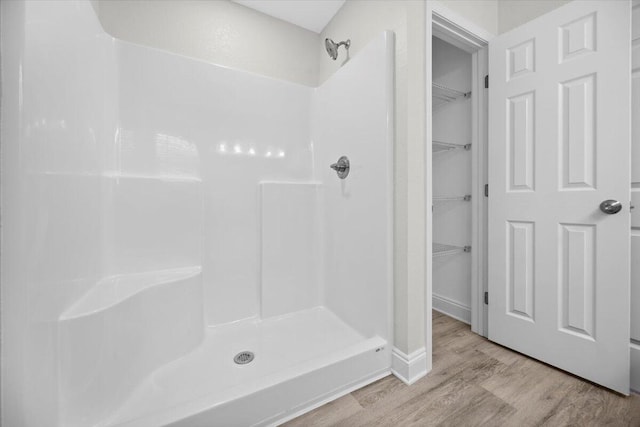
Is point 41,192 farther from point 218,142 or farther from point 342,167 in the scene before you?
point 342,167

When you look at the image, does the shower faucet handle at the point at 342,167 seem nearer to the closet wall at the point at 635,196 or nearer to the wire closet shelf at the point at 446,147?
the wire closet shelf at the point at 446,147

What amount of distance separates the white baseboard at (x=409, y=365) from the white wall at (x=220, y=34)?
1.99m

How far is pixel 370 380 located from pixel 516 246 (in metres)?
1.12

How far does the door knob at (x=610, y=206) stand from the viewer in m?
1.10

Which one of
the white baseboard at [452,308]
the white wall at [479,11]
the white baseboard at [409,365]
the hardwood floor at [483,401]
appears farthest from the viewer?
the white baseboard at [452,308]

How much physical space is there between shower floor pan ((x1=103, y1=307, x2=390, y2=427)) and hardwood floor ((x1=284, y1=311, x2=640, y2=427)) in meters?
0.09

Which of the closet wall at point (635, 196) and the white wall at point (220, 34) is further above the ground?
the white wall at point (220, 34)

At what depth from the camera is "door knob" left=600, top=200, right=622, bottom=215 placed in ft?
3.60

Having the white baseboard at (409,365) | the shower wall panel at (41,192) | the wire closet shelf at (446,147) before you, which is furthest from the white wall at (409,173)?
the shower wall panel at (41,192)

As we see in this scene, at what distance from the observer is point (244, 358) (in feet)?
4.26

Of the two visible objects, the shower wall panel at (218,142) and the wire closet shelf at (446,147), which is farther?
the wire closet shelf at (446,147)

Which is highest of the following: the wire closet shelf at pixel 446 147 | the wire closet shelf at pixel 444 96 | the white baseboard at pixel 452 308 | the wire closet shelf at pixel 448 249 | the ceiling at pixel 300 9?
the ceiling at pixel 300 9

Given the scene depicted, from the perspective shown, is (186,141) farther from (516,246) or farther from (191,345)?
(516,246)

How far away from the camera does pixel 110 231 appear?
128 centimetres
